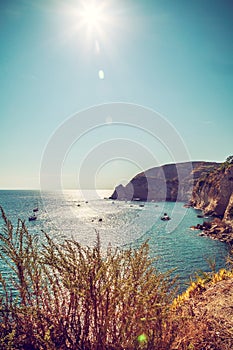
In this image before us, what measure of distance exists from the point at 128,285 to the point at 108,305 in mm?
360

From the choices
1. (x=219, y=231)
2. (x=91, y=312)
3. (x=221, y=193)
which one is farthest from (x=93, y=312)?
(x=221, y=193)

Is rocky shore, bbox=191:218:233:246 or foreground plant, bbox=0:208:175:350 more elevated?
foreground plant, bbox=0:208:175:350

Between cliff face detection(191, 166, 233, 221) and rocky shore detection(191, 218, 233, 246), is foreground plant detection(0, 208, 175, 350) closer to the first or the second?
rocky shore detection(191, 218, 233, 246)

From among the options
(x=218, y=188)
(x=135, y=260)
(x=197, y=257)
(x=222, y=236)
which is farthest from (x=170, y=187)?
(x=135, y=260)

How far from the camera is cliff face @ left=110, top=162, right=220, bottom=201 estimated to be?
13341 centimetres

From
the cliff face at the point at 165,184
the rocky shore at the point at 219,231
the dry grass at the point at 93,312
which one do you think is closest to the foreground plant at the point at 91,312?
the dry grass at the point at 93,312

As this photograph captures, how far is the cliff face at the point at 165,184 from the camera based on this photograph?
5252 inches

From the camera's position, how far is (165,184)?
142875mm

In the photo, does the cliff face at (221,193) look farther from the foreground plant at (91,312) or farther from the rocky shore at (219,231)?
the foreground plant at (91,312)

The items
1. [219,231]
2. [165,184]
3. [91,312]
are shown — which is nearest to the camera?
[91,312]

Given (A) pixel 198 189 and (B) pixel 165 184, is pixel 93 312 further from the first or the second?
(B) pixel 165 184

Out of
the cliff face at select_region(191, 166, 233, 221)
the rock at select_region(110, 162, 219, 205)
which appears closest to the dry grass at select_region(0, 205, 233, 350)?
the cliff face at select_region(191, 166, 233, 221)

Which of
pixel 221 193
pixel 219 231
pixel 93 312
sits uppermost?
pixel 221 193

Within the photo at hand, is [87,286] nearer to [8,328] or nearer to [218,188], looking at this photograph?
[8,328]
